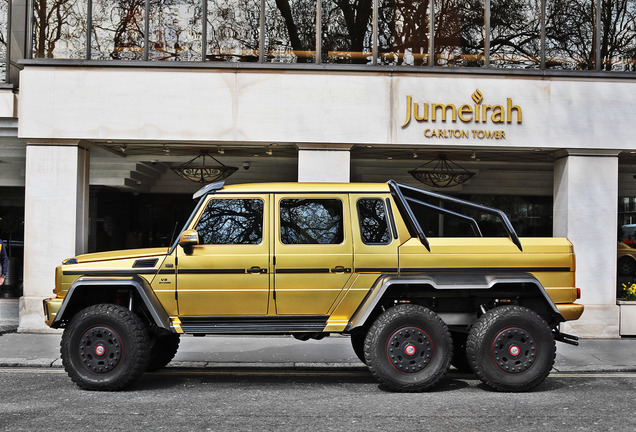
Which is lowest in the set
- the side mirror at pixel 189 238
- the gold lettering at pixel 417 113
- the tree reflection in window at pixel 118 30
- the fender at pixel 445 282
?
the fender at pixel 445 282

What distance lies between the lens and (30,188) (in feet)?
39.0

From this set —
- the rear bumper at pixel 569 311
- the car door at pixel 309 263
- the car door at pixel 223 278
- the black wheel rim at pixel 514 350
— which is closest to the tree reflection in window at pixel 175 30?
the car door at pixel 223 278

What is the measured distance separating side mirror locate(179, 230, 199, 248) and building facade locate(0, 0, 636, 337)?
5056 mm

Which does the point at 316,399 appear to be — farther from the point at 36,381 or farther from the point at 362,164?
the point at 362,164

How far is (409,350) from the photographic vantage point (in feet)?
23.0

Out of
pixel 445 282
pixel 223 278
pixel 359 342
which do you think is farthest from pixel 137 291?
pixel 445 282

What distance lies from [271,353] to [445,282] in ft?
11.3

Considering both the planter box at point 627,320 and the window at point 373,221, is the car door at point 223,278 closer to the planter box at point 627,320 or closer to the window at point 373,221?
the window at point 373,221

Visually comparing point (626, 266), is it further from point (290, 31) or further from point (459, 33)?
point (290, 31)

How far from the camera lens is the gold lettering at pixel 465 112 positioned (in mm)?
12070

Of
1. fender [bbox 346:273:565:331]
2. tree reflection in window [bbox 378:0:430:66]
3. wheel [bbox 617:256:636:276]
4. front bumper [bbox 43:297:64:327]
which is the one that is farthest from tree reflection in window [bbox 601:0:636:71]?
front bumper [bbox 43:297:64:327]

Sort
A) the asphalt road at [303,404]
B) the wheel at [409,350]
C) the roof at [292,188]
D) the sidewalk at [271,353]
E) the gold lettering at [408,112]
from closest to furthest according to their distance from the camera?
1. the asphalt road at [303,404]
2. the wheel at [409,350]
3. the roof at [292,188]
4. the sidewalk at [271,353]
5. the gold lettering at [408,112]

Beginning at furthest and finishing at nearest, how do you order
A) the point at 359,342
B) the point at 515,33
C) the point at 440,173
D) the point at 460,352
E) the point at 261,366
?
the point at 440,173 → the point at 515,33 → the point at 261,366 → the point at 359,342 → the point at 460,352

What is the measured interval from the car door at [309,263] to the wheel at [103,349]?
1562 millimetres
